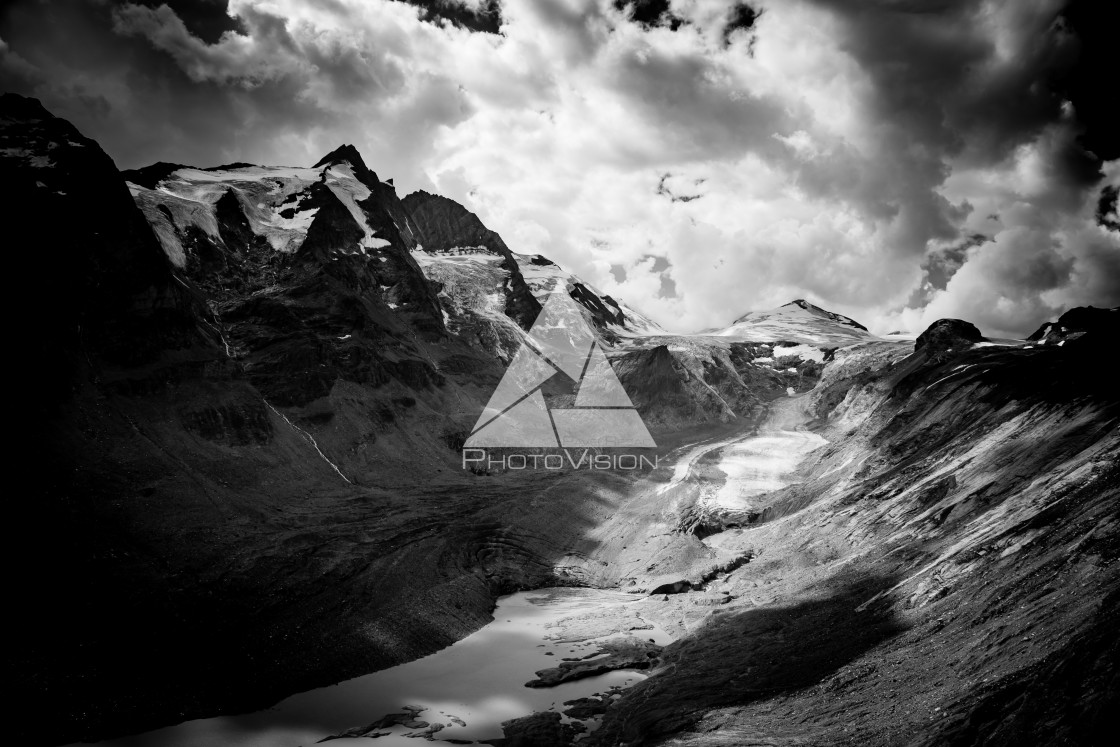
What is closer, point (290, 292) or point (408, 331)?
point (290, 292)

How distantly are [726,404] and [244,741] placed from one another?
165 metres

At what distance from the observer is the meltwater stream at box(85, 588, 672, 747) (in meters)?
35.9

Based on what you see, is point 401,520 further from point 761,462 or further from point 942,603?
point 761,462

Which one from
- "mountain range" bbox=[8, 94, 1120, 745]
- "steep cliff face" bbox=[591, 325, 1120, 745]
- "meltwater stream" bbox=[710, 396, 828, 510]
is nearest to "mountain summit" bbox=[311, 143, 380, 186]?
"mountain range" bbox=[8, 94, 1120, 745]

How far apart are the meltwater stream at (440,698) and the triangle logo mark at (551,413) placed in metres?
74.2

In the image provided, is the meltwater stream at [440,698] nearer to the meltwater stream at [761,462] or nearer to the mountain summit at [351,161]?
the meltwater stream at [761,462]

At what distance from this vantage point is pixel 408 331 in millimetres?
151750

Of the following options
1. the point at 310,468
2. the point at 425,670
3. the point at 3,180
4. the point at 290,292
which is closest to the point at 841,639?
the point at 425,670

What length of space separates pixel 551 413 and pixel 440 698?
115m

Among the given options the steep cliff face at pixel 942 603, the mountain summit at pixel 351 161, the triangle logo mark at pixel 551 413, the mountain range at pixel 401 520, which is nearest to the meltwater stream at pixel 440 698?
the mountain range at pixel 401 520

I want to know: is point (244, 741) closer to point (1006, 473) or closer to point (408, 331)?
point (1006, 473)

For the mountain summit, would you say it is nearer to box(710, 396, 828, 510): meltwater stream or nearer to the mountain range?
the mountain range

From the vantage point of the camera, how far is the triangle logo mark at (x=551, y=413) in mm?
138375

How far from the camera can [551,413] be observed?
156 metres
